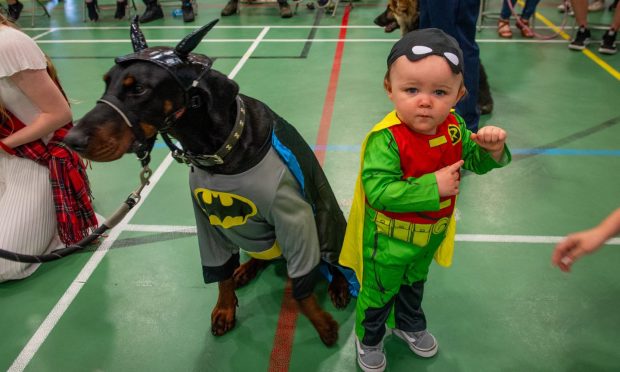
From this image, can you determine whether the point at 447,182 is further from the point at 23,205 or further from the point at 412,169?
the point at 23,205

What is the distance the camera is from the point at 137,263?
3018 millimetres

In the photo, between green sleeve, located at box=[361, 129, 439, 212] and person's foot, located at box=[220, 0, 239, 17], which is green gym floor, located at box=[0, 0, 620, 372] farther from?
person's foot, located at box=[220, 0, 239, 17]

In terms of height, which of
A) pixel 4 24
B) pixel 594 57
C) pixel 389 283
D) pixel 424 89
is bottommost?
pixel 594 57

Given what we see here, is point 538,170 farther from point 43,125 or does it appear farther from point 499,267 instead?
point 43,125

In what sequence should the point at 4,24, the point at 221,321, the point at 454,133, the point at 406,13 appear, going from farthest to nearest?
1. the point at 406,13
2. the point at 4,24
3. the point at 221,321
4. the point at 454,133

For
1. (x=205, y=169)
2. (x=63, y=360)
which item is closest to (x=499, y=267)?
(x=205, y=169)

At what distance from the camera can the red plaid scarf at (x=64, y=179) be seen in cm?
285

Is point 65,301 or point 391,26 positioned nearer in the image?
point 65,301

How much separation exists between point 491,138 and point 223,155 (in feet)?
3.28

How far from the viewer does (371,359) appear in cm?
223

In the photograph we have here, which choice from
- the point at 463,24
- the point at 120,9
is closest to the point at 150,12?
the point at 120,9

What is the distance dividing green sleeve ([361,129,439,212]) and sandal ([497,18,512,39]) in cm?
627

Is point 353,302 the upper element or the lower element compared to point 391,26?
lower

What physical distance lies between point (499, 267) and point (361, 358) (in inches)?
45.0
